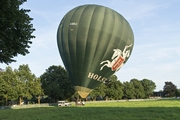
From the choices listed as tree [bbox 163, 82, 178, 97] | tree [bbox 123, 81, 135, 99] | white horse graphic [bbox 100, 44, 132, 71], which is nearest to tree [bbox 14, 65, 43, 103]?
white horse graphic [bbox 100, 44, 132, 71]

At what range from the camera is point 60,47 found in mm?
40094

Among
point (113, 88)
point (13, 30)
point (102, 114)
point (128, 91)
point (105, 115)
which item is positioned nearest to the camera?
point (13, 30)

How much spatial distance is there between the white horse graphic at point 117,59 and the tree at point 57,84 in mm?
38706

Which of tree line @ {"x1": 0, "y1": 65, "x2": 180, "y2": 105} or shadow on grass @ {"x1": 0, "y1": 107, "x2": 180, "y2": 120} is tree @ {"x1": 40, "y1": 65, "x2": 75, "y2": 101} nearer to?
tree line @ {"x1": 0, "y1": 65, "x2": 180, "y2": 105}

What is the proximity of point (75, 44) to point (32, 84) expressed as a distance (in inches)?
1361

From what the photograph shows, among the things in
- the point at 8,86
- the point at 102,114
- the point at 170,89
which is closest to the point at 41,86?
the point at 8,86

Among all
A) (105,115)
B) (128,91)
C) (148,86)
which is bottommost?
(105,115)

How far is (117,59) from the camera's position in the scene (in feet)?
128

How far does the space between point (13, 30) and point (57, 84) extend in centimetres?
6204

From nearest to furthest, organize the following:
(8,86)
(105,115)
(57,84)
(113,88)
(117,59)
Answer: (105,115) < (117,59) < (8,86) < (57,84) < (113,88)

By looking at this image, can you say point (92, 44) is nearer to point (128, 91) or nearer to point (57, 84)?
point (57, 84)

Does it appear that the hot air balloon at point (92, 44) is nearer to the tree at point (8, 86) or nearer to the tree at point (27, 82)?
the tree at point (8, 86)

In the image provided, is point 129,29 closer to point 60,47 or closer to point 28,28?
point 60,47

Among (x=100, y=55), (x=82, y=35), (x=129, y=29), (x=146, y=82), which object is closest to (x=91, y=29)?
(x=82, y=35)
